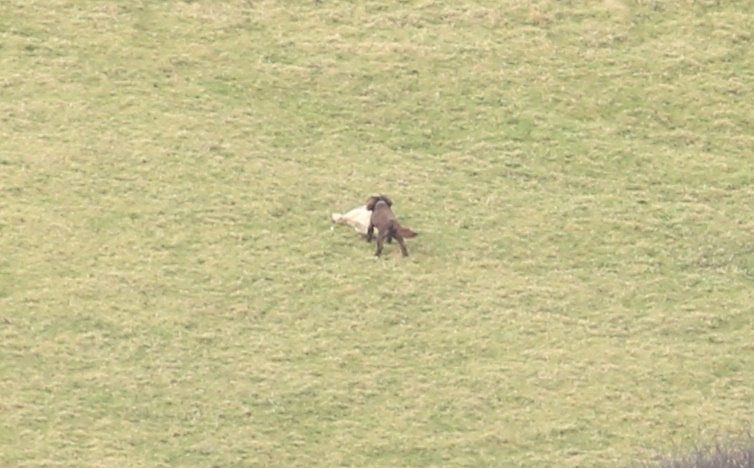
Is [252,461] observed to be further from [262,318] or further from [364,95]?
[364,95]

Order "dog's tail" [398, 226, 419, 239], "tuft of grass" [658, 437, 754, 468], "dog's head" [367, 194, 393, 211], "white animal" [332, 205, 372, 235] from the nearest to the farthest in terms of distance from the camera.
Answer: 1. "tuft of grass" [658, 437, 754, 468]
2. "dog's tail" [398, 226, 419, 239]
3. "dog's head" [367, 194, 393, 211]
4. "white animal" [332, 205, 372, 235]

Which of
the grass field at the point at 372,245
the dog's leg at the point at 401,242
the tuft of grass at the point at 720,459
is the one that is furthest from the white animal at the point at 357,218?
the tuft of grass at the point at 720,459

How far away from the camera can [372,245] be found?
2483 centimetres

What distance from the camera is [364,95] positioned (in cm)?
2998

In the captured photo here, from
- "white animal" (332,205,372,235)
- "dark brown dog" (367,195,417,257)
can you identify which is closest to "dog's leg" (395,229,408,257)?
"dark brown dog" (367,195,417,257)

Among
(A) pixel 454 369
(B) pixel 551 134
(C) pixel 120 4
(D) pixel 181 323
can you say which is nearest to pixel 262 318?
(D) pixel 181 323

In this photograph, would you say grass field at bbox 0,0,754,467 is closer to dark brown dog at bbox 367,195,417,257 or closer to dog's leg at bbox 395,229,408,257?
dog's leg at bbox 395,229,408,257

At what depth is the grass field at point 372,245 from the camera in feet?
67.9

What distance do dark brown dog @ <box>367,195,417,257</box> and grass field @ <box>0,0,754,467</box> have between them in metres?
0.34

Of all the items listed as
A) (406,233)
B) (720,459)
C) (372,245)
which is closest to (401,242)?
(406,233)

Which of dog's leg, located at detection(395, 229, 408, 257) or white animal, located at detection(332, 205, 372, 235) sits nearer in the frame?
dog's leg, located at detection(395, 229, 408, 257)

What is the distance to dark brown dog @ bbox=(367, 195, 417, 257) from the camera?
2441 cm

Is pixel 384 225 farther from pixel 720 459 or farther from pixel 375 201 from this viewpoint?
pixel 720 459

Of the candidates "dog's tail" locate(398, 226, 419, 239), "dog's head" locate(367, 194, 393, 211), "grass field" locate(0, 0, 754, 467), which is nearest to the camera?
"grass field" locate(0, 0, 754, 467)
